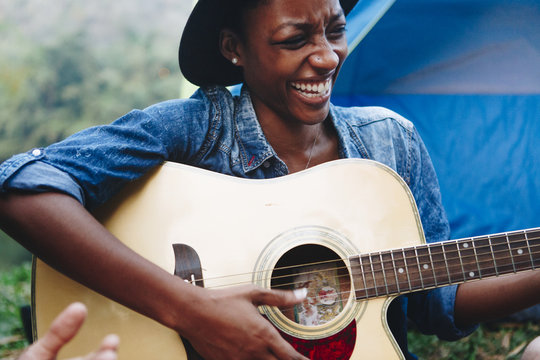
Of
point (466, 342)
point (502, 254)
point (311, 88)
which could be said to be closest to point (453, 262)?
point (502, 254)

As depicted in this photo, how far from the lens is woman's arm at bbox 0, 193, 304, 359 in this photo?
4.42ft

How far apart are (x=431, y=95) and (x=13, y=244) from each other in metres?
3.57

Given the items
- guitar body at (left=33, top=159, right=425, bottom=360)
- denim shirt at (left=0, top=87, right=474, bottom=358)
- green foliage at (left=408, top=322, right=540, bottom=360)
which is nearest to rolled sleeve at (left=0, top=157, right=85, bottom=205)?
denim shirt at (left=0, top=87, right=474, bottom=358)

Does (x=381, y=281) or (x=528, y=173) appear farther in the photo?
(x=528, y=173)

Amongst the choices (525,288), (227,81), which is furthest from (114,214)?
(525,288)

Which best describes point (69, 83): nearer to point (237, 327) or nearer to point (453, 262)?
point (237, 327)

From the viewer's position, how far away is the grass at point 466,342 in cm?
259

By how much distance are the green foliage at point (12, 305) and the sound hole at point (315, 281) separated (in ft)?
5.47

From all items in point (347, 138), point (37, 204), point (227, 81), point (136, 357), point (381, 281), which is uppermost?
point (227, 81)

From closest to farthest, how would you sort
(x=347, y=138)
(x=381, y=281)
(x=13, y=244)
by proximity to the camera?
(x=381, y=281) < (x=347, y=138) < (x=13, y=244)

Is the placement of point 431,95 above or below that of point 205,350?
above

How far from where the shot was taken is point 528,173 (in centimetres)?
252

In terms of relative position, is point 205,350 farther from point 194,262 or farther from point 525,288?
point 525,288

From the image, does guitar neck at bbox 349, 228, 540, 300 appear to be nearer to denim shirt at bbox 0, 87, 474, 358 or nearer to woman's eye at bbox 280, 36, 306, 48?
denim shirt at bbox 0, 87, 474, 358
